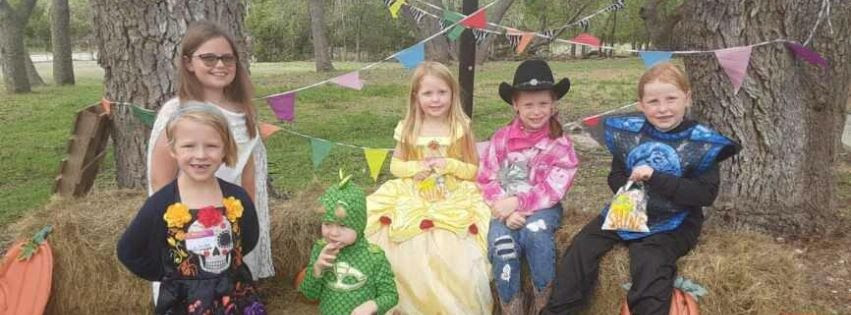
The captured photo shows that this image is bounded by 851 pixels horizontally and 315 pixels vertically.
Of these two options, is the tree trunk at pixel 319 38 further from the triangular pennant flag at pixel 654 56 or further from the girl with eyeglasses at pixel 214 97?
the girl with eyeglasses at pixel 214 97

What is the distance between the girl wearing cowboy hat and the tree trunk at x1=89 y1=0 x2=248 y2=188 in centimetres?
170

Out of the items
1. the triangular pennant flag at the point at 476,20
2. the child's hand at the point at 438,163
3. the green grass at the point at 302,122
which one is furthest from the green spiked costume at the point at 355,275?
the green grass at the point at 302,122

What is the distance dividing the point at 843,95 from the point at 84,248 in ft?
15.8

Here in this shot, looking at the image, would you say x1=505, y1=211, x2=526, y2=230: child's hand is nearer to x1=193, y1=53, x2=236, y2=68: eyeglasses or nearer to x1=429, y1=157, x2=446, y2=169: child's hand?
x1=429, y1=157, x2=446, y2=169: child's hand

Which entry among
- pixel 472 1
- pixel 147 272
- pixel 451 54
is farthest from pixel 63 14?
pixel 147 272

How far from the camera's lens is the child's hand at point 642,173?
294cm

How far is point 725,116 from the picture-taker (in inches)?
170

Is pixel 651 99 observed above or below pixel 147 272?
above

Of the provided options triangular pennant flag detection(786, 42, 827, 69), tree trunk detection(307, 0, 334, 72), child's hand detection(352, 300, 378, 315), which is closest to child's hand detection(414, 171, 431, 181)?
child's hand detection(352, 300, 378, 315)

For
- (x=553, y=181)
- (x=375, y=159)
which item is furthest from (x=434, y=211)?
(x=375, y=159)

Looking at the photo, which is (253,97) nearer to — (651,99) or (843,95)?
(651,99)

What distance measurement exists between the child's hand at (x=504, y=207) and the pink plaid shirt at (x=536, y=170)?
1.2 inches

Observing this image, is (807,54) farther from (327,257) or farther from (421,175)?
(327,257)

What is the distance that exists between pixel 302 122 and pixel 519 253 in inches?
299
